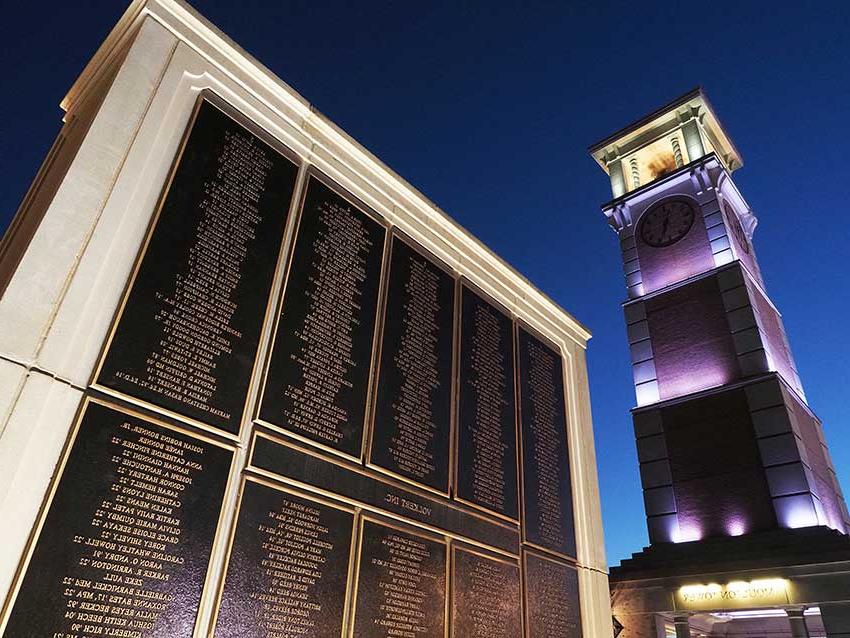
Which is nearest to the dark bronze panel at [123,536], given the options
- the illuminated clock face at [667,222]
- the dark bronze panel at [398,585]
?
the dark bronze panel at [398,585]

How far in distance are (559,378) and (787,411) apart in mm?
11842

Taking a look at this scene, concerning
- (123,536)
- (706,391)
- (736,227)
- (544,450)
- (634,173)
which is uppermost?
(634,173)

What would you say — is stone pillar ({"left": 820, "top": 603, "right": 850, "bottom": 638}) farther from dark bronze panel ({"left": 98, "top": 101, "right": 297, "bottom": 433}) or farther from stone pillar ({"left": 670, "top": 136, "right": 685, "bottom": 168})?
stone pillar ({"left": 670, "top": 136, "right": 685, "bottom": 168})

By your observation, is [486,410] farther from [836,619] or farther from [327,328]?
[836,619]

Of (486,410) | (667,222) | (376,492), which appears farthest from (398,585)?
(667,222)

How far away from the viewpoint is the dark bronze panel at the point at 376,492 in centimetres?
455

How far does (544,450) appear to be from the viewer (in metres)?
7.61

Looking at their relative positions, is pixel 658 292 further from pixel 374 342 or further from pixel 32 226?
pixel 32 226

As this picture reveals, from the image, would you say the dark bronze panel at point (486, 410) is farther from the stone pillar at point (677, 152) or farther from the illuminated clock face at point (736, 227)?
the stone pillar at point (677, 152)

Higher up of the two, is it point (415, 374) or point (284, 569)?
point (415, 374)

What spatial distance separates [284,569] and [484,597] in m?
2.35

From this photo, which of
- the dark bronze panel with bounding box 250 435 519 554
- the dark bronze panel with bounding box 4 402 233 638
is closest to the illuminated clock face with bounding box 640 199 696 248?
the dark bronze panel with bounding box 250 435 519 554

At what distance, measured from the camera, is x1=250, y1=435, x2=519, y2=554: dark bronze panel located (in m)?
4.55

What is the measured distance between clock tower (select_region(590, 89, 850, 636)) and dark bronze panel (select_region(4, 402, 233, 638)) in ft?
49.4
